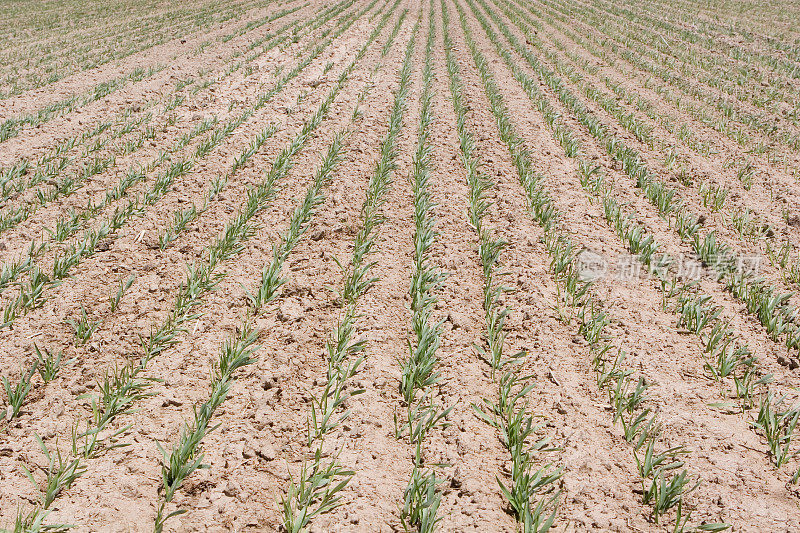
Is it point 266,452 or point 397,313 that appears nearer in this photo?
point 266,452

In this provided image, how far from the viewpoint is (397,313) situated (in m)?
4.11

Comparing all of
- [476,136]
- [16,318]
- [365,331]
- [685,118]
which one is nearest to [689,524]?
[365,331]

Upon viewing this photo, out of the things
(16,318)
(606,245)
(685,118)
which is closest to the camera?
(16,318)

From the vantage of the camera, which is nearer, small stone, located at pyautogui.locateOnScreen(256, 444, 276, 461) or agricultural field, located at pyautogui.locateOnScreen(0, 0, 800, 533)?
agricultural field, located at pyautogui.locateOnScreen(0, 0, 800, 533)

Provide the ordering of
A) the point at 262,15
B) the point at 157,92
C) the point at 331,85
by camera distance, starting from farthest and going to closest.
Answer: the point at 262,15 < the point at 331,85 < the point at 157,92

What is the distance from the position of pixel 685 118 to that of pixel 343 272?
7.01 metres

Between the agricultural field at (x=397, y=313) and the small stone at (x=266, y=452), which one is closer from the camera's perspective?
the agricultural field at (x=397, y=313)

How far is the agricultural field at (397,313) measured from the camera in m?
2.68

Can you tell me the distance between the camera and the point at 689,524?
2.53m

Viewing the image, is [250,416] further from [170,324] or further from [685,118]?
[685,118]

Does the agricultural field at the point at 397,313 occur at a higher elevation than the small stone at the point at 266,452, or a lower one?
higher

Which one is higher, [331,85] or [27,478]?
[331,85]

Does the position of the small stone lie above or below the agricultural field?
below

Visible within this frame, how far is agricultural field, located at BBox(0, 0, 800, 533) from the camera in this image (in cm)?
268
